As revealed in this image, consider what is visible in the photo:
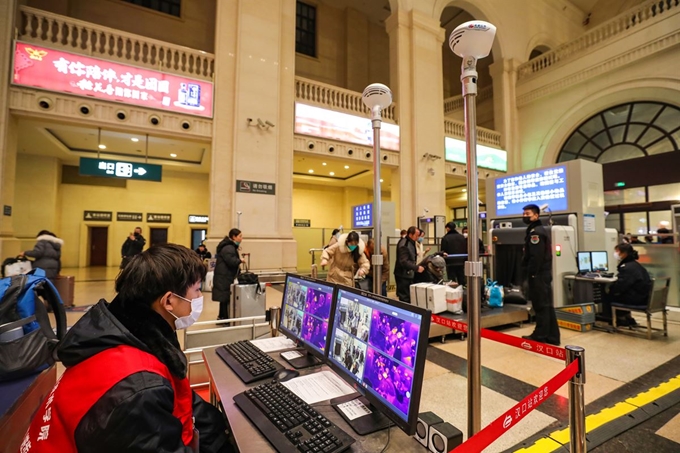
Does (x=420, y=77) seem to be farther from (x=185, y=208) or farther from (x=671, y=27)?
(x=185, y=208)

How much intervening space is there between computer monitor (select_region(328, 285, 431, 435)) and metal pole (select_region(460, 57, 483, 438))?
59cm

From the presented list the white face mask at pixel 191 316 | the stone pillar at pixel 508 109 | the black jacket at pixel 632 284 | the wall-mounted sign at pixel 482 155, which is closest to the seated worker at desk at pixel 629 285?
the black jacket at pixel 632 284

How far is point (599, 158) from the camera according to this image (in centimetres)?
1118

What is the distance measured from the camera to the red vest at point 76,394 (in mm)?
799

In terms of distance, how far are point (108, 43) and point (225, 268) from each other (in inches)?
255

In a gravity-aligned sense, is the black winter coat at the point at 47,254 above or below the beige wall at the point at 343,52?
below

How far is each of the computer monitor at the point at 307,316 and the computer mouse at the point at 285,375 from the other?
0.08 meters

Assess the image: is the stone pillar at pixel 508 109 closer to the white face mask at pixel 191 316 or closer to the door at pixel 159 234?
the white face mask at pixel 191 316

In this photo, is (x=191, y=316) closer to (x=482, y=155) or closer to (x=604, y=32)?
(x=482, y=155)

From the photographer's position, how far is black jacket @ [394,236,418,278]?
5.07 meters

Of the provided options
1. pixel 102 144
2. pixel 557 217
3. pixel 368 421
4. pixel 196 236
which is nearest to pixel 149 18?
pixel 102 144

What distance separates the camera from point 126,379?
2.67 feet

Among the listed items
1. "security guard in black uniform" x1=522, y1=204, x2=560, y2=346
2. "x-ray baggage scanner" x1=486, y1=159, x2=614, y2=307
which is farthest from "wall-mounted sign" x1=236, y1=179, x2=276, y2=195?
"security guard in black uniform" x1=522, y1=204, x2=560, y2=346

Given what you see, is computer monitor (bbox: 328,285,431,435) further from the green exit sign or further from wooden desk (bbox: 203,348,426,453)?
the green exit sign
